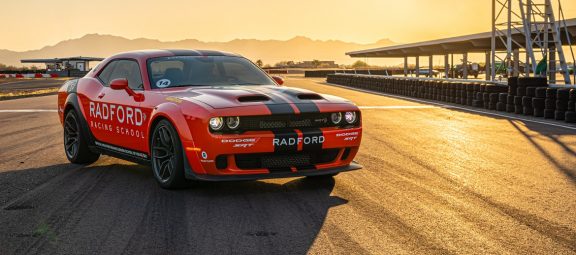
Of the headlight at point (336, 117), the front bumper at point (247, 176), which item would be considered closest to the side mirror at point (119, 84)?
the front bumper at point (247, 176)

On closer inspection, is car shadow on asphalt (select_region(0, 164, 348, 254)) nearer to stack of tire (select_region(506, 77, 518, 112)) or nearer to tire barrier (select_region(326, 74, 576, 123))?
tire barrier (select_region(326, 74, 576, 123))

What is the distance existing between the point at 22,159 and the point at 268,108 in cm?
454

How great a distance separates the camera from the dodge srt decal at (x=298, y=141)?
652cm

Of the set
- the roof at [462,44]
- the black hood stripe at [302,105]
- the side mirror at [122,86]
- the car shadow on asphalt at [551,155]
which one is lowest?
the car shadow on asphalt at [551,155]

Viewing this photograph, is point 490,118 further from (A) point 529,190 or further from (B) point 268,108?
(B) point 268,108

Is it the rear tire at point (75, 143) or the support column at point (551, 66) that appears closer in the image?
the rear tire at point (75, 143)

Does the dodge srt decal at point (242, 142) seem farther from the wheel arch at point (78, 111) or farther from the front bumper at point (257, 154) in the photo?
the wheel arch at point (78, 111)

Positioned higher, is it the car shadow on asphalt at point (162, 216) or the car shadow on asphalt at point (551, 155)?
the car shadow on asphalt at point (162, 216)

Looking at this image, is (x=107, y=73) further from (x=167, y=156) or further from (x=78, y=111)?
(x=167, y=156)

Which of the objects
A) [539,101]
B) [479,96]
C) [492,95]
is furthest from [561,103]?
[479,96]

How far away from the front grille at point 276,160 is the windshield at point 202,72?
1.43 m

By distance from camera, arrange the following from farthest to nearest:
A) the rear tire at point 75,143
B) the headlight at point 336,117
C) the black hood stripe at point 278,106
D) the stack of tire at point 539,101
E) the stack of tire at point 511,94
→ 1. the stack of tire at point 511,94
2. the stack of tire at point 539,101
3. the rear tire at point 75,143
4. the headlight at point 336,117
5. the black hood stripe at point 278,106

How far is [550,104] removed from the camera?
55.3ft

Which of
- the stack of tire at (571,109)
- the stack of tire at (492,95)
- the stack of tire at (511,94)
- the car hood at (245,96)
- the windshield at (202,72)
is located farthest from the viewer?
the stack of tire at (492,95)
